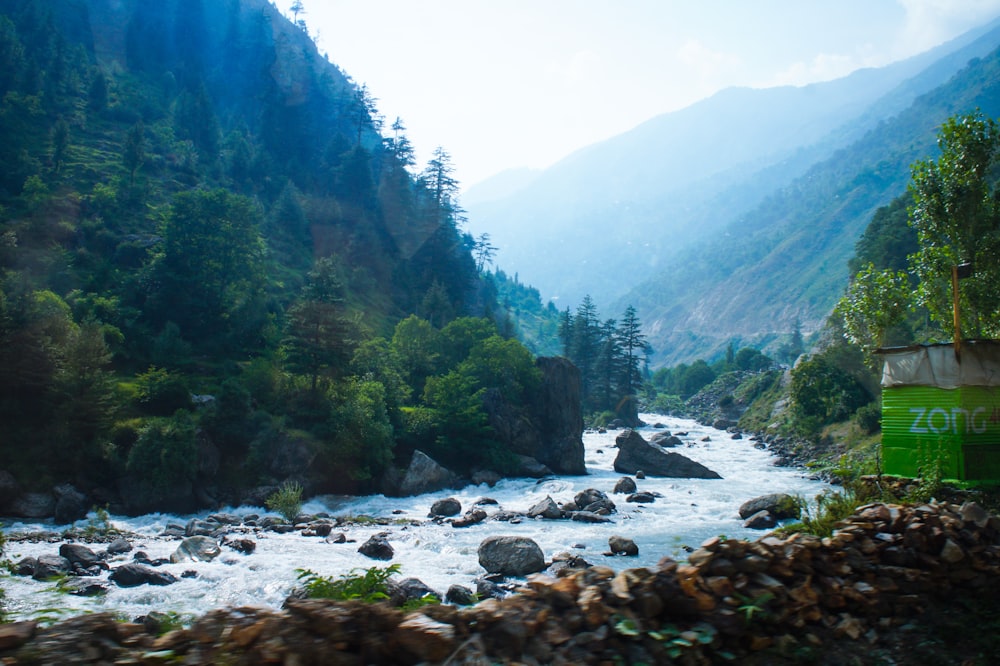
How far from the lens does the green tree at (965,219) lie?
14.9m

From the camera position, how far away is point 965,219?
1512 centimetres

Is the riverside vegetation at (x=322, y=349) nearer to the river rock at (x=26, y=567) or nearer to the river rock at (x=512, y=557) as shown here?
the river rock at (x=512, y=557)

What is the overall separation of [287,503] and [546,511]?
46.3 ft

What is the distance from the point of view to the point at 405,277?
311 feet

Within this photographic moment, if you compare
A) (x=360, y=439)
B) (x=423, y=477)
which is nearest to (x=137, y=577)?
(x=360, y=439)

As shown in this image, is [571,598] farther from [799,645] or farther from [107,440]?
[107,440]

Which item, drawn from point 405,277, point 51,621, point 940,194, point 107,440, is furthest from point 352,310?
point 51,621

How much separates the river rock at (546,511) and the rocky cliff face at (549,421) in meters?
16.6

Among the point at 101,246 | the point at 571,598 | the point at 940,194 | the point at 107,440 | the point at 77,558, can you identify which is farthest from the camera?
the point at 101,246

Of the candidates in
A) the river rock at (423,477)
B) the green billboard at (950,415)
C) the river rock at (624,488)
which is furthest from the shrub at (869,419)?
the green billboard at (950,415)

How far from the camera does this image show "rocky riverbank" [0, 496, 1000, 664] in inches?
184

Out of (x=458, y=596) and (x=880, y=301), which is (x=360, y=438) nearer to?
(x=458, y=596)

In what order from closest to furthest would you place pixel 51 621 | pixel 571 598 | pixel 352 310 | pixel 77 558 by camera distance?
pixel 51 621, pixel 571 598, pixel 77 558, pixel 352 310

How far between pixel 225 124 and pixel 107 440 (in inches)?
4308
